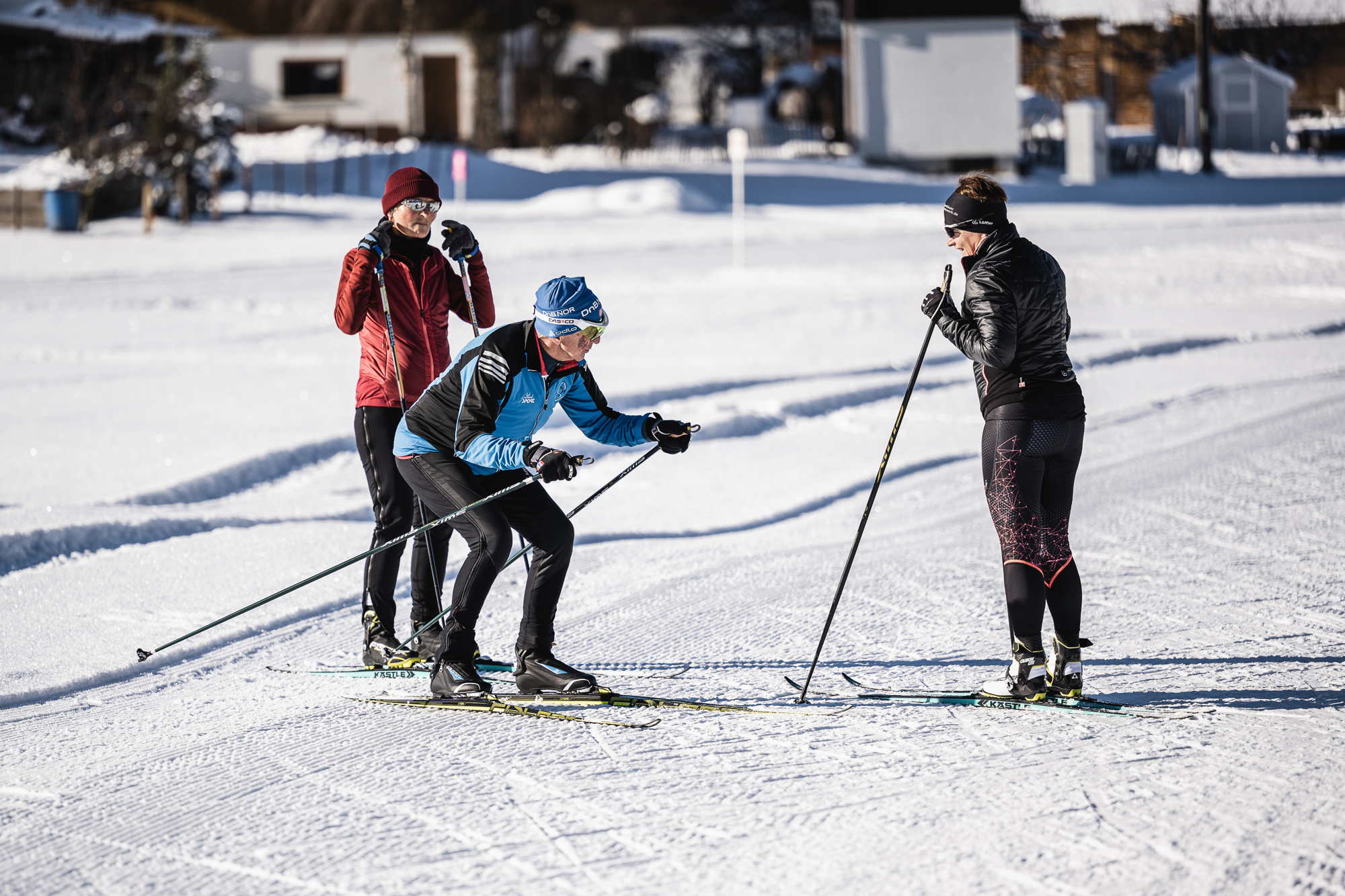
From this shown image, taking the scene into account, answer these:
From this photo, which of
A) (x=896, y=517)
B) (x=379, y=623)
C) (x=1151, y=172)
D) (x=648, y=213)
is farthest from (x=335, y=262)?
(x=1151, y=172)

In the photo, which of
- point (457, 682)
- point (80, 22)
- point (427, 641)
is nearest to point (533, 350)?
point (457, 682)

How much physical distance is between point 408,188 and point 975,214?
6.65ft

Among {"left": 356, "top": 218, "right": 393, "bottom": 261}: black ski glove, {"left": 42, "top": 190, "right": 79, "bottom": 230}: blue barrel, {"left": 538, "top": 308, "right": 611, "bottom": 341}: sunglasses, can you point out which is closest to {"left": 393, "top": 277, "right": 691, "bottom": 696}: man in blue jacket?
{"left": 538, "top": 308, "right": 611, "bottom": 341}: sunglasses

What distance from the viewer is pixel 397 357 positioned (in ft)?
16.5

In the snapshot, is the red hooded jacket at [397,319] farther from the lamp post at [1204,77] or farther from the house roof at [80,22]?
the house roof at [80,22]

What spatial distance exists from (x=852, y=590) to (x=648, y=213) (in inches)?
834

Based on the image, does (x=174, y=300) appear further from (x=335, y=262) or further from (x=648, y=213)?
(x=648, y=213)

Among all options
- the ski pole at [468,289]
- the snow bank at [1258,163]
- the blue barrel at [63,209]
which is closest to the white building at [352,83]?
the blue barrel at [63,209]

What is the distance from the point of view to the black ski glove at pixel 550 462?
157 inches

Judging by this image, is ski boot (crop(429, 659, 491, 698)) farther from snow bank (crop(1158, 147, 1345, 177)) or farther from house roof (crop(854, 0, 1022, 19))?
house roof (crop(854, 0, 1022, 19))

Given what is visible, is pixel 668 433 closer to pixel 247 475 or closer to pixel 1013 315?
pixel 1013 315

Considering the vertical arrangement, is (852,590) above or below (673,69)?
below

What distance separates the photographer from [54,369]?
38.8ft

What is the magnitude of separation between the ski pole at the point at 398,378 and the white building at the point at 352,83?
35774 millimetres
